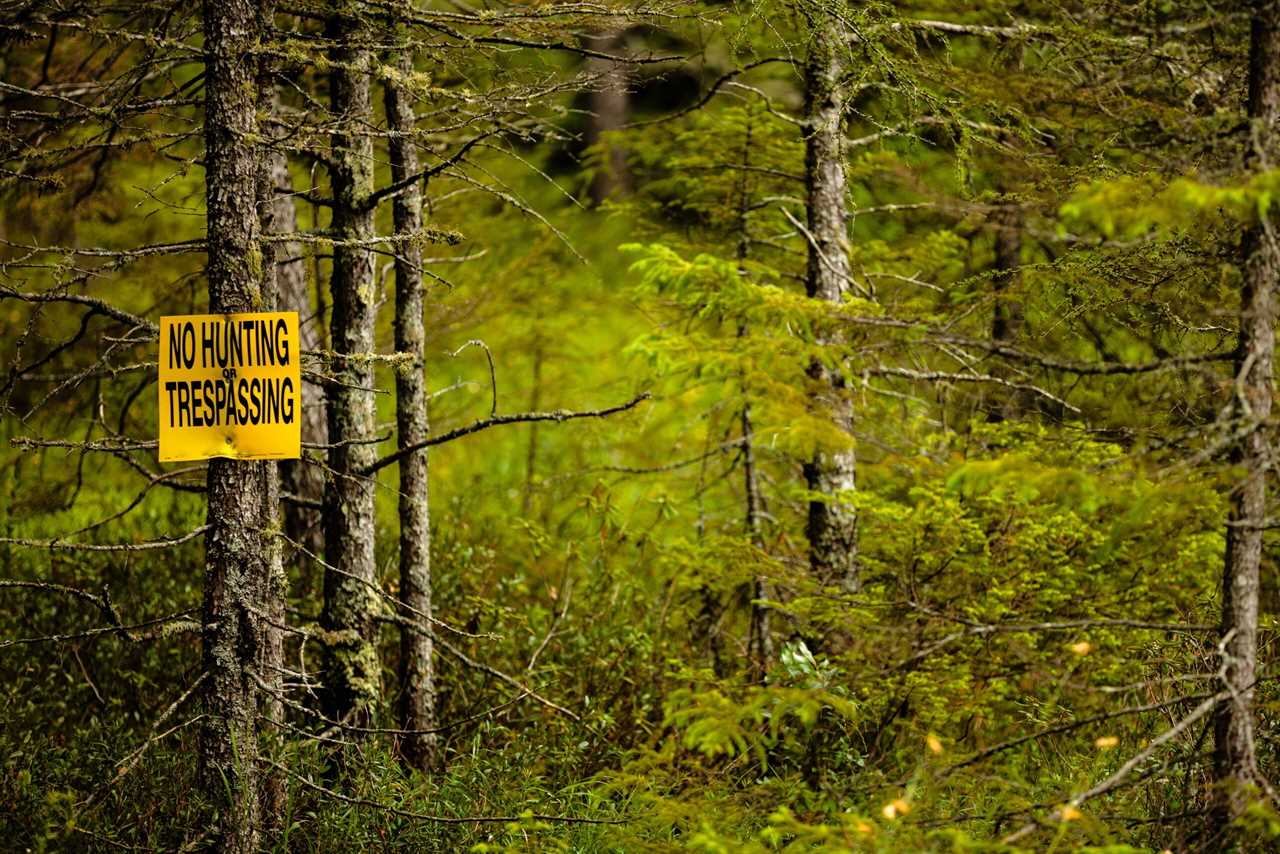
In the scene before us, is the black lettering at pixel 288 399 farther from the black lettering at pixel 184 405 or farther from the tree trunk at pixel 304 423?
the tree trunk at pixel 304 423

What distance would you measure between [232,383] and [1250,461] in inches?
132

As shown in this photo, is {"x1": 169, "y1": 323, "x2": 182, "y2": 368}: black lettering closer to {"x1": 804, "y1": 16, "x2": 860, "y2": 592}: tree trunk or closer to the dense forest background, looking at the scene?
the dense forest background

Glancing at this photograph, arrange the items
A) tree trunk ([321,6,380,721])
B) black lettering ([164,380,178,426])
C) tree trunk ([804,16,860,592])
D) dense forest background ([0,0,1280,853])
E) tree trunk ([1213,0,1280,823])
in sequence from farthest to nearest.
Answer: tree trunk ([804,16,860,592]) < tree trunk ([321,6,380,721]) < black lettering ([164,380,178,426]) < dense forest background ([0,0,1280,853]) < tree trunk ([1213,0,1280,823])

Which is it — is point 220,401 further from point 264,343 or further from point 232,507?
point 232,507

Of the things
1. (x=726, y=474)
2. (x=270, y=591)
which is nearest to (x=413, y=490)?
(x=270, y=591)

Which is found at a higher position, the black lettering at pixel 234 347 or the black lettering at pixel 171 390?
the black lettering at pixel 234 347

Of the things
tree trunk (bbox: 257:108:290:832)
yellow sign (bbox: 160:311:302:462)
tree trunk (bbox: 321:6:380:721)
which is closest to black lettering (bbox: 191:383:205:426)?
yellow sign (bbox: 160:311:302:462)

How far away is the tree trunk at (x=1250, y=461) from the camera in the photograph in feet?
11.2

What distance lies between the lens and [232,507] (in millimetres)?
4332

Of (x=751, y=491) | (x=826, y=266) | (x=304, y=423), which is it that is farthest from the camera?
(x=304, y=423)

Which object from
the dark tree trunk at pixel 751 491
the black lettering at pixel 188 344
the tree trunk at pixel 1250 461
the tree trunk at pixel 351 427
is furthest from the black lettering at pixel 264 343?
the dark tree trunk at pixel 751 491

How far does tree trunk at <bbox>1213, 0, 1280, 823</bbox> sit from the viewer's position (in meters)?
3.42

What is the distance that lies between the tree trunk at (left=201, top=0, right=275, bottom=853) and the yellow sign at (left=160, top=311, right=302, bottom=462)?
0.10m

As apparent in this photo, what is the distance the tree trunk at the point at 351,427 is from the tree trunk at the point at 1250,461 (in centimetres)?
377
